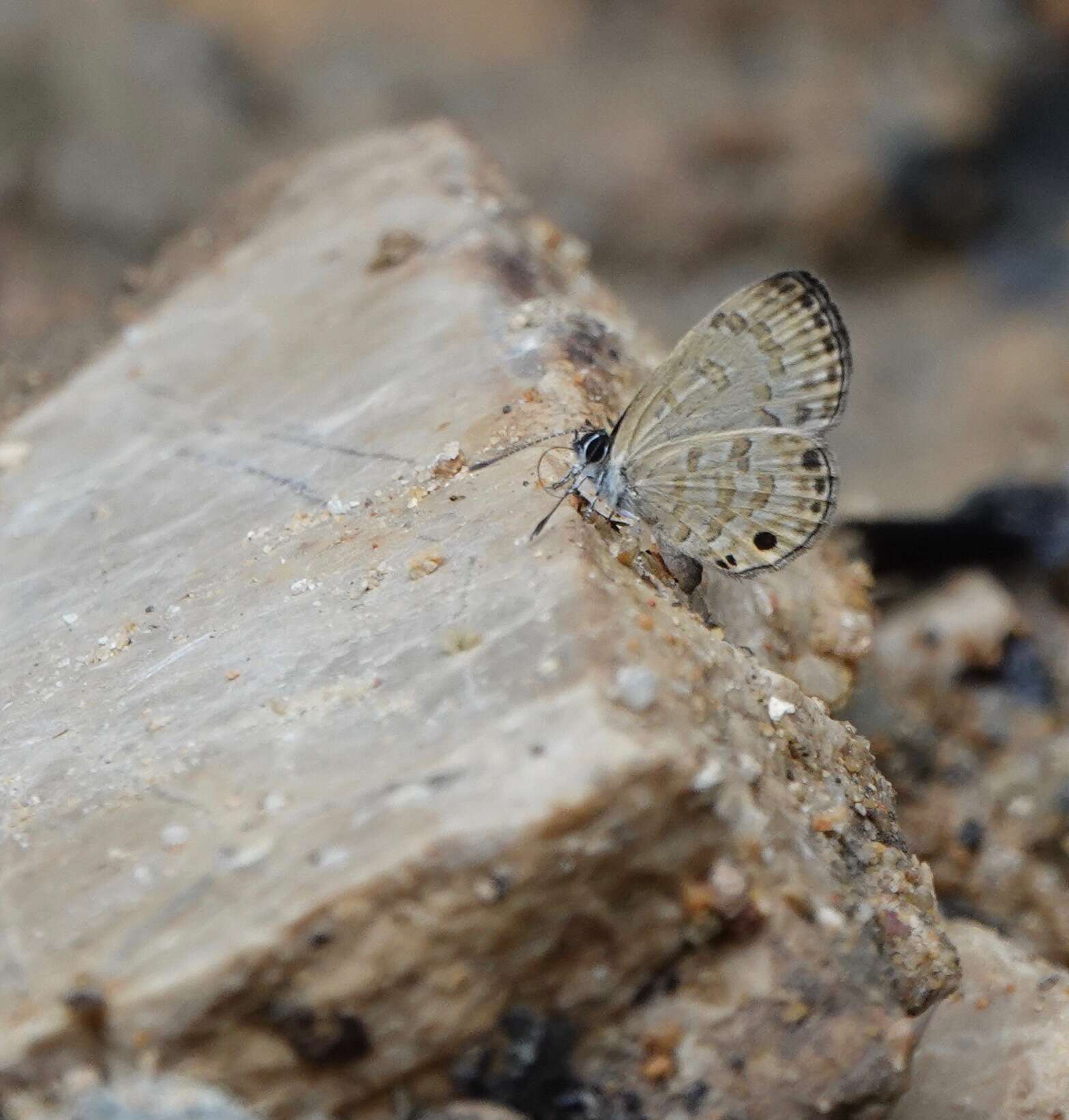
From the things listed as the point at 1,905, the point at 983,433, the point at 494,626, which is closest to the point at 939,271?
the point at 983,433

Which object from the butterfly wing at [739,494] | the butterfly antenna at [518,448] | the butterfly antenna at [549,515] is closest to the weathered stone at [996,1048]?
the butterfly wing at [739,494]

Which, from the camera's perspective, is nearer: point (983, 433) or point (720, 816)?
point (720, 816)

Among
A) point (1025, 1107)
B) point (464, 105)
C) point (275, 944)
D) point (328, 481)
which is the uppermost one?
point (464, 105)

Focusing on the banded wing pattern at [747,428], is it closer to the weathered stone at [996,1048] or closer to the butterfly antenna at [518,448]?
the butterfly antenna at [518,448]

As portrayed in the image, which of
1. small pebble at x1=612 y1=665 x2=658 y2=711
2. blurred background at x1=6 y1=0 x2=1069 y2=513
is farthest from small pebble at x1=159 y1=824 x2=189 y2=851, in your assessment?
blurred background at x1=6 y1=0 x2=1069 y2=513

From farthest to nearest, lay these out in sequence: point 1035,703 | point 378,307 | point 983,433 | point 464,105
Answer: point 464,105
point 983,433
point 1035,703
point 378,307

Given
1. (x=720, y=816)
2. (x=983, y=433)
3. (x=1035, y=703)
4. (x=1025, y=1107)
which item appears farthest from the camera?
(x=983, y=433)

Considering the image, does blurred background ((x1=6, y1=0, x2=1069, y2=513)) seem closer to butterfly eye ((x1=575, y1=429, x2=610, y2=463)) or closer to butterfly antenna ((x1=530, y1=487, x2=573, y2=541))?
butterfly eye ((x1=575, y1=429, x2=610, y2=463))

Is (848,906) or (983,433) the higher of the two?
(983,433)

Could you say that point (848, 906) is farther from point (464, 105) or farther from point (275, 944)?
point (464, 105)

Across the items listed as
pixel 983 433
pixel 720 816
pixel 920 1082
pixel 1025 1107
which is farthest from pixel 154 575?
pixel 983 433
